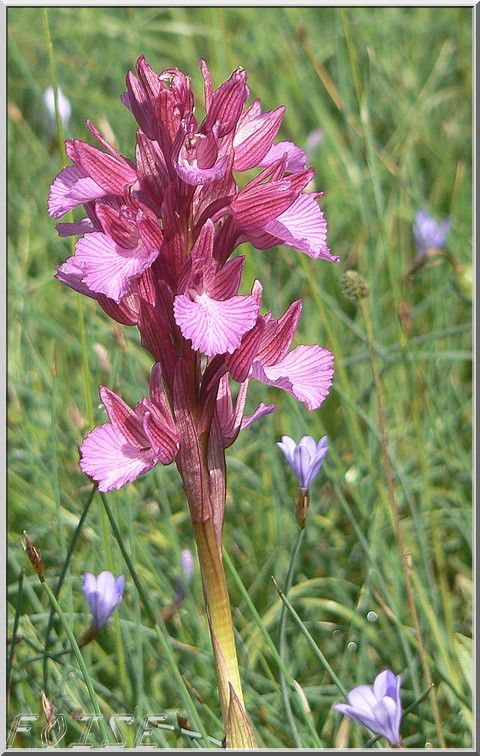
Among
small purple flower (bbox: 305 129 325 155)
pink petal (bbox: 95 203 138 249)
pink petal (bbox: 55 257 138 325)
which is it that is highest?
small purple flower (bbox: 305 129 325 155)

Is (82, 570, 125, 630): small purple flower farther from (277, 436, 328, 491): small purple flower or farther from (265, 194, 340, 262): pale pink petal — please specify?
(265, 194, 340, 262): pale pink petal

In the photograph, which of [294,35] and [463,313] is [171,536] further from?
[294,35]

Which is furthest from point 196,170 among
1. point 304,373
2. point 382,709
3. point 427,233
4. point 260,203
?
point 427,233

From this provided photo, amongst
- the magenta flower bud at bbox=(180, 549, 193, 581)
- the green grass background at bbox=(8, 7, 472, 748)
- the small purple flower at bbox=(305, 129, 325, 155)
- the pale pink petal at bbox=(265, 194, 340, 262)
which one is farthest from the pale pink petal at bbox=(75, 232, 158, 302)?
the small purple flower at bbox=(305, 129, 325, 155)

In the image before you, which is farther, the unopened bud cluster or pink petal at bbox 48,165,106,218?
the unopened bud cluster

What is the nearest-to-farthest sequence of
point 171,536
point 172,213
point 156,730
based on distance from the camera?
point 172,213, point 156,730, point 171,536

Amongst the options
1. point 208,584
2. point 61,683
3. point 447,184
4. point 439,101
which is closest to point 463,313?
point 447,184

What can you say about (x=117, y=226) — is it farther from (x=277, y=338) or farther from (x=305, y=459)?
(x=305, y=459)
